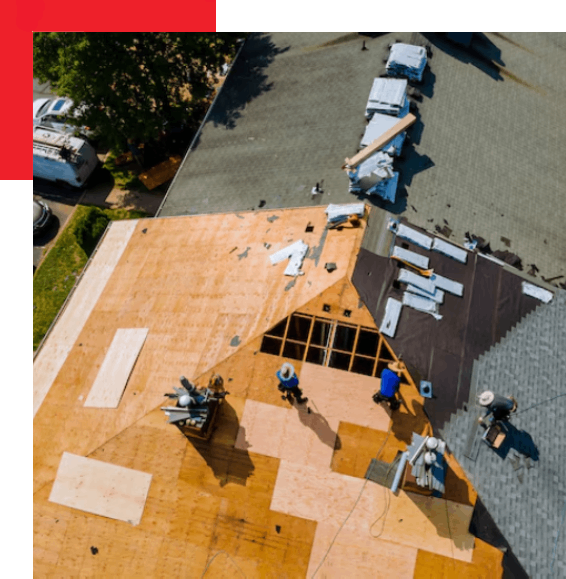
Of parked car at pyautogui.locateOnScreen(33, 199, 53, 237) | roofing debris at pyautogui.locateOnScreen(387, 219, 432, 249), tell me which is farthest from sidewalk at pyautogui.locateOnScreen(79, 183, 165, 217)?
roofing debris at pyautogui.locateOnScreen(387, 219, 432, 249)

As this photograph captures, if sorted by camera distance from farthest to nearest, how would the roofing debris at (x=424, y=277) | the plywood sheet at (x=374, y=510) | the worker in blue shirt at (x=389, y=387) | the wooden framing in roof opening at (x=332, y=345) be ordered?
the roofing debris at (x=424, y=277) → the wooden framing in roof opening at (x=332, y=345) → the worker in blue shirt at (x=389, y=387) → the plywood sheet at (x=374, y=510)

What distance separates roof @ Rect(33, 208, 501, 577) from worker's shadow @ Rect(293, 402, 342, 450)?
0.06 metres

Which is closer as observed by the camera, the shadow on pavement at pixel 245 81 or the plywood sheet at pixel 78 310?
the plywood sheet at pixel 78 310

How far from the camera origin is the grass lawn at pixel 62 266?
35094mm

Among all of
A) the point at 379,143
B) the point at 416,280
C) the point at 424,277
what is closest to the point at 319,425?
the point at 416,280

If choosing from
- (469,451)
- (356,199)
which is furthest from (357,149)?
(469,451)

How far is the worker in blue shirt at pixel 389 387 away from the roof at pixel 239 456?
0.77 metres

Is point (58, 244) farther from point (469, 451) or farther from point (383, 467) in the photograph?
point (469, 451)

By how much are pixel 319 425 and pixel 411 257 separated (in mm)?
10097

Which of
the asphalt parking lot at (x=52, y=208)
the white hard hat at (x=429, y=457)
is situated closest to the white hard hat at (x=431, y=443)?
the white hard hat at (x=429, y=457)

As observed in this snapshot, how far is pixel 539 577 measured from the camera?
1698cm

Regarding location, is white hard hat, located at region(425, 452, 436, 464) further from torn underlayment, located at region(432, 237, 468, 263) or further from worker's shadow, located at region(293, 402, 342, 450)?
torn underlayment, located at region(432, 237, 468, 263)

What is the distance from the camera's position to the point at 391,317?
2058 cm

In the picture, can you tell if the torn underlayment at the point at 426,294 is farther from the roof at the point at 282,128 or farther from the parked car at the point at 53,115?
the parked car at the point at 53,115
